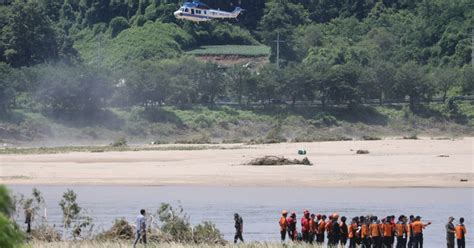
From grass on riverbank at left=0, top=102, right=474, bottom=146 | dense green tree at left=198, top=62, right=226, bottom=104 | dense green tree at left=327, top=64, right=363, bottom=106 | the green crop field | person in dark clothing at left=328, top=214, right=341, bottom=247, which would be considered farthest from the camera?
the green crop field

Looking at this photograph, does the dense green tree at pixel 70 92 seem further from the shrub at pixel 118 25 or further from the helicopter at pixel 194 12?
the shrub at pixel 118 25

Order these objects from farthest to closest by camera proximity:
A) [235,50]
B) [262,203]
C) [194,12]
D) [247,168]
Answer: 1. [235,50]
2. [194,12]
3. [247,168]
4. [262,203]

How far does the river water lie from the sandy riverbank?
178 cm

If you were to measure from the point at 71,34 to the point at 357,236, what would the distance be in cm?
9845

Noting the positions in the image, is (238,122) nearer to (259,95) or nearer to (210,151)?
(259,95)

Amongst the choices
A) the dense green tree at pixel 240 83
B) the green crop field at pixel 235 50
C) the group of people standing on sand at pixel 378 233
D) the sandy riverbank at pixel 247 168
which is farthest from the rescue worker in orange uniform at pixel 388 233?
the green crop field at pixel 235 50


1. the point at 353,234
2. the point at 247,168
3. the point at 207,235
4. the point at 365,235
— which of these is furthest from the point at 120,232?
the point at 247,168

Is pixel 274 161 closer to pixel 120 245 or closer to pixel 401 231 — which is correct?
pixel 401 231

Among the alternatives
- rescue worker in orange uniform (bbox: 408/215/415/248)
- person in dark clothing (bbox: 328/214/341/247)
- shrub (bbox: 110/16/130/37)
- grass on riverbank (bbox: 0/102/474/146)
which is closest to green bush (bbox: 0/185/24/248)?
person in dark clothing (bbox: 328/214/341/247)

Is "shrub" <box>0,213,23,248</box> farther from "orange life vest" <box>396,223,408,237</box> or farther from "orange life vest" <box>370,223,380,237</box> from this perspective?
"orange life vest" <box>396,223,408,237</box>

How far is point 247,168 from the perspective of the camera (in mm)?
55219

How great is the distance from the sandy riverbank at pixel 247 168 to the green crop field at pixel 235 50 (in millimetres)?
48152

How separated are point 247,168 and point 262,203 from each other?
11970 millimetres

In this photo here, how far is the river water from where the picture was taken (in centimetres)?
3731
